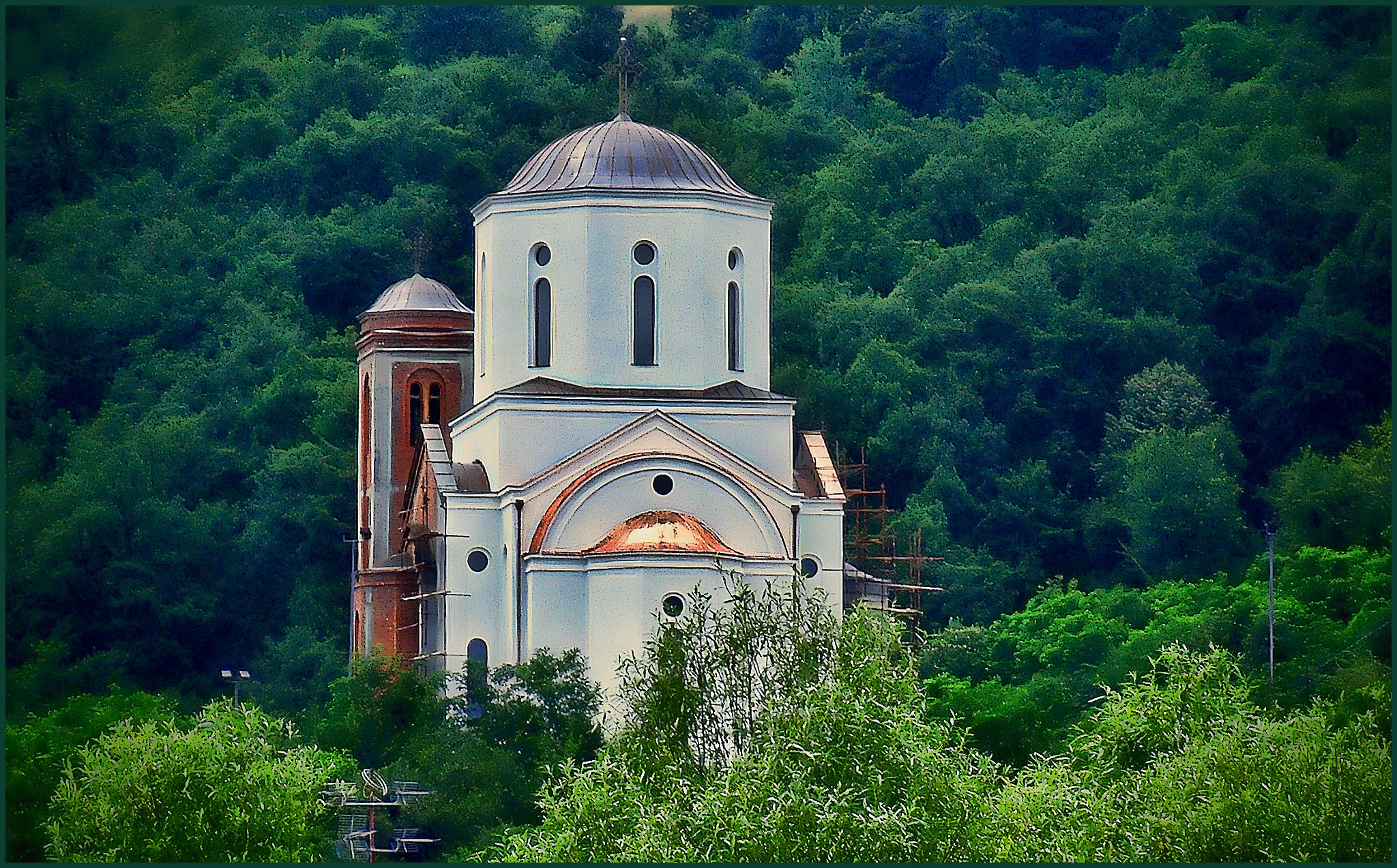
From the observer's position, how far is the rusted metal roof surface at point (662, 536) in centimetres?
4231

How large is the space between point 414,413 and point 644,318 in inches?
245

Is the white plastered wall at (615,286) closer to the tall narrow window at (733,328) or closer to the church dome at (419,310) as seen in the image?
the tall narrow window at (733,328)

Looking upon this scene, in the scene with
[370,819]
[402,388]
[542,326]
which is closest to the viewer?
[370,819]

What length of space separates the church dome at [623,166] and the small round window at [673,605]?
6.02m

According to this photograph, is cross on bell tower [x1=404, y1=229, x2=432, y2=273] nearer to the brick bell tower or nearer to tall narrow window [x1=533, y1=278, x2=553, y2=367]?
the brick bell tower

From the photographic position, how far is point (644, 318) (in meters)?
45.5

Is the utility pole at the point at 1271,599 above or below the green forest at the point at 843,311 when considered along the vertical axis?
Answer: below

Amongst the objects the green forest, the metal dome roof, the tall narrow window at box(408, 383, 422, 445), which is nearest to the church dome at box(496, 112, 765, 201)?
the metal dome roof

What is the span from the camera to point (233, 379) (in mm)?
63625

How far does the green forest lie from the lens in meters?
53.3

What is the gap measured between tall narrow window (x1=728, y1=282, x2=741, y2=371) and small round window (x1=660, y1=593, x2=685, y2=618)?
470 centimetres

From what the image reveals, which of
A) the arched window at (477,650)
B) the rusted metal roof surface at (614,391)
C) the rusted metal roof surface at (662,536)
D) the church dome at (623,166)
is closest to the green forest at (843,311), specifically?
the arched window at (477,650)

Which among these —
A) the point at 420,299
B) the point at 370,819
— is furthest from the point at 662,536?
the point at 420,299

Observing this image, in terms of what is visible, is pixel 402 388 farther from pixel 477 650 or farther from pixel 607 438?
pixel 477 650
